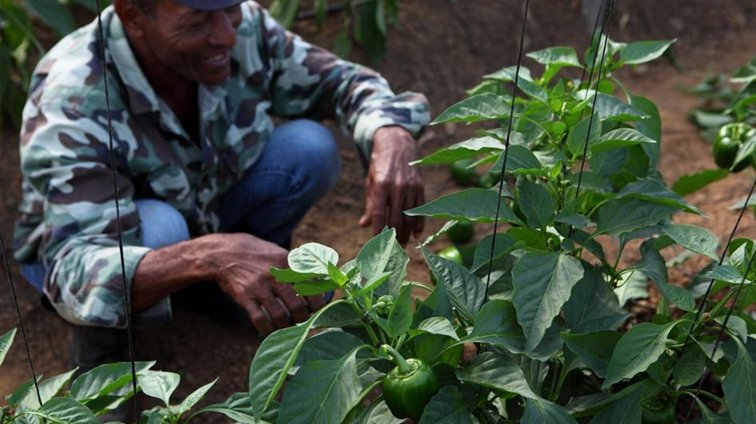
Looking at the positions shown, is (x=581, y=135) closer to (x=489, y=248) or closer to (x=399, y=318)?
(x=489, y=248)

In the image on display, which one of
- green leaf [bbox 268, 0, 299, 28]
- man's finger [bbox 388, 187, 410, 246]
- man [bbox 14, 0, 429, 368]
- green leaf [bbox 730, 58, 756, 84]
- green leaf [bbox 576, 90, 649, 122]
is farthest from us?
green leaf [bbox 268, 0, 299, 28]

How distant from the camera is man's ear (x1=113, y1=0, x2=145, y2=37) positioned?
187 cm

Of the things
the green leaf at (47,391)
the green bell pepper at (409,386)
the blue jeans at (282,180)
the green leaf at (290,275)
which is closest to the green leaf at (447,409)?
the green bell pepper at (409,386)

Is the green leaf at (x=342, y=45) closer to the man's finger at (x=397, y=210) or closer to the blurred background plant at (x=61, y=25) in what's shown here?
the blurred background plant at (x=61, y=25)

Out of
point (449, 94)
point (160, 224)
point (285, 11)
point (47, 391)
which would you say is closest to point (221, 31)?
point (160, 224)

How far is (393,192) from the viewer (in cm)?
181

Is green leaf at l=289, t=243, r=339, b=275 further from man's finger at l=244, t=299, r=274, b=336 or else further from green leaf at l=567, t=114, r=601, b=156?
green leaf at l=567, t=114, r=601, b=156

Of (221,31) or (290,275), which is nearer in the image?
(290,275)

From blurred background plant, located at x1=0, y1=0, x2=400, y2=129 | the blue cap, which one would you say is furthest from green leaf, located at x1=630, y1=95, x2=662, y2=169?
blurred background plant, located at x1=0, y1=0, x2=400, y2=129

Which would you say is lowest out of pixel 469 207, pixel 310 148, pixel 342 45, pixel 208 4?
pixel 342 45

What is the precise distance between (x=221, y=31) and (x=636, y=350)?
977 mm

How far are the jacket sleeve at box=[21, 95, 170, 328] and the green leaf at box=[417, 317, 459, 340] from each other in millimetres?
653

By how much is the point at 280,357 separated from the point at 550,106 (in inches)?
23.6

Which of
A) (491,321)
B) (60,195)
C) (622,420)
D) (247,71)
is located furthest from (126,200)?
(622,420)
